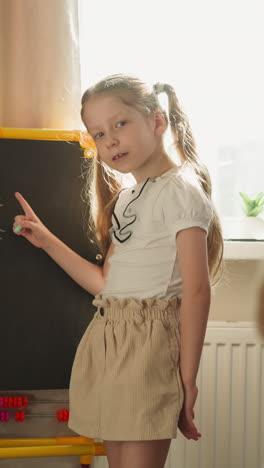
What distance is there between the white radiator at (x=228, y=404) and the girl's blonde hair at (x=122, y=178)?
1.26 ft

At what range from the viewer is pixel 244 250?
1895 millimetres

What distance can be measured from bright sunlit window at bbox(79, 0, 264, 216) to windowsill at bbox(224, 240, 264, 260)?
21 cm

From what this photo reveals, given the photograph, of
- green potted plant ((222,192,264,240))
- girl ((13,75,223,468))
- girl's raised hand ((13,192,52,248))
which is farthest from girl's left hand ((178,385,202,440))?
green potted plant ((222,192,264,240))

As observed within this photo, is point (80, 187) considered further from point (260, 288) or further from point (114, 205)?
point (260, 288)

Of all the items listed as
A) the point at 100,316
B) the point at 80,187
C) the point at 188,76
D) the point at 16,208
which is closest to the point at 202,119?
the point at 188,76

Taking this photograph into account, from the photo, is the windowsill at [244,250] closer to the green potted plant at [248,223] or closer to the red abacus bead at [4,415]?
the green potted plant at [248,223]

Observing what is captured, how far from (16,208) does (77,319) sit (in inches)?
12.8

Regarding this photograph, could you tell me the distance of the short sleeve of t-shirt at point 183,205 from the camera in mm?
1281

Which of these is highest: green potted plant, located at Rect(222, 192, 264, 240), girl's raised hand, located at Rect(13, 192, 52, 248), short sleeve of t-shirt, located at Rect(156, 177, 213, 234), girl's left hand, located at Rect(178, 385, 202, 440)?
short sleeve of t-shirt, located at Rect(156, 177, 213, 234)

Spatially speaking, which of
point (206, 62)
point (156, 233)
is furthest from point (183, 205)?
point (206, 62)

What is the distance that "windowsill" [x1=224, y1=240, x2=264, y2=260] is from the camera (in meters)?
1.89

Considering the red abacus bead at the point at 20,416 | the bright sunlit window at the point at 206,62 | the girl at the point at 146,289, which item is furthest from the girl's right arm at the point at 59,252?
the bright sunlit window at the point at 206,62

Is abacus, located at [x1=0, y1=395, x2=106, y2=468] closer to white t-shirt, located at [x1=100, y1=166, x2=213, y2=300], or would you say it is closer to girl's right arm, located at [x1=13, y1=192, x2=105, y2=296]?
girl's right arm, located at [x1=13, y1=192, x2=105, y2=296]

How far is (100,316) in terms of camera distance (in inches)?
55.1
